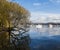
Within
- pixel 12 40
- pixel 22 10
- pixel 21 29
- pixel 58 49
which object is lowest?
pixel 58 49

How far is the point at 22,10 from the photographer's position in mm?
3459

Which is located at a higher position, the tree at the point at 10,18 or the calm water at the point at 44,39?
the tree at the point at 10,18

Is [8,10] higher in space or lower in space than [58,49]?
higher

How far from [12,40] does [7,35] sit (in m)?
0.15

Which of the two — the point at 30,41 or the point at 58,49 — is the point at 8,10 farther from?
the point at 58,49

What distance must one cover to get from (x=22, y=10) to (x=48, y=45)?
0.93m

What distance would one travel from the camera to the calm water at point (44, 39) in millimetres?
3305

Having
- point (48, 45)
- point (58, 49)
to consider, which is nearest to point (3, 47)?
point (48, 45)

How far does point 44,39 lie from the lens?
331 centimetres

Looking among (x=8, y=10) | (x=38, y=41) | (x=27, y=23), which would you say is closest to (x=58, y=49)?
(x=38, y=41)

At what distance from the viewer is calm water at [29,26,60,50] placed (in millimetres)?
3305

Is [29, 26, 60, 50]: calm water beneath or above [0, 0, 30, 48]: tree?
beneath

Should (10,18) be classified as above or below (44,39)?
above

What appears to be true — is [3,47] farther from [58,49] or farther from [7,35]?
[58,49]
